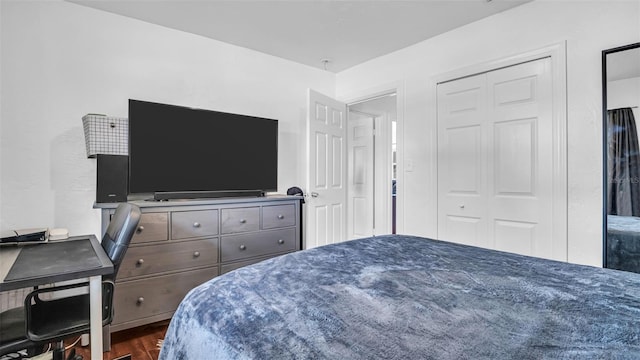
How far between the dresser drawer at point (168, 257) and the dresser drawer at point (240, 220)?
0.46 ft

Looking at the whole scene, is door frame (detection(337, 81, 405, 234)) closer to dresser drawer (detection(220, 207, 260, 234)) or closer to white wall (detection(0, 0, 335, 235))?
dresser drawer (detection(220, 207, 260, 234))

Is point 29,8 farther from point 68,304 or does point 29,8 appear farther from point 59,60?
point 68,304

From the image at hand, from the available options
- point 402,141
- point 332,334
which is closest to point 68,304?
point 332,334

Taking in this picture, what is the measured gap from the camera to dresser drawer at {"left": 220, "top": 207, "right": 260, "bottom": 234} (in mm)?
2506

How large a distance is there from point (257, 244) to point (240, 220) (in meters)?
0.27

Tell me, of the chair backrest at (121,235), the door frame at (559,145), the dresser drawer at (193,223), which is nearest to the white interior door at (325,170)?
Result: the dresser drawer at (193,223)

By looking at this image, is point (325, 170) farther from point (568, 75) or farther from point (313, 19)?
point (568, 75)

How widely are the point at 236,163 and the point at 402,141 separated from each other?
67.0 inches

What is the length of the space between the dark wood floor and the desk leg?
0.65m

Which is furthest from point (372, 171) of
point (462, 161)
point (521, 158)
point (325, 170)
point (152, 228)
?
point (152, 228)

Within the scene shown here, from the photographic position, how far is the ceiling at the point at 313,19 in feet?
7.91

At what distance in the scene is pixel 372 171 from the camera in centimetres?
509

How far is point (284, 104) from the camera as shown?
3.57 meters

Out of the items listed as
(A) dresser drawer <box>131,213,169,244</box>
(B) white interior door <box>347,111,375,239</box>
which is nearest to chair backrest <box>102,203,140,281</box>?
(A) dresser drawer <box>131,213,169,244</box>
